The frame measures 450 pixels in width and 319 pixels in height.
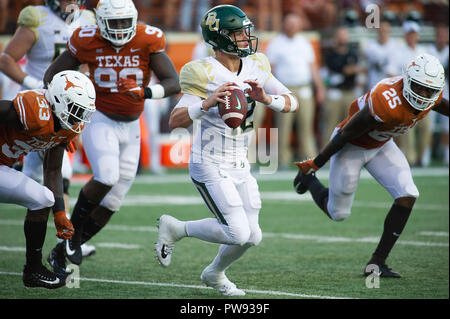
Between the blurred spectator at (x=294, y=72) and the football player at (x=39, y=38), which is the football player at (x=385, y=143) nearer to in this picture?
the football player at (x=39, y=38)

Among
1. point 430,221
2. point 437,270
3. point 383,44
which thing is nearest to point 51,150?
point 437,270

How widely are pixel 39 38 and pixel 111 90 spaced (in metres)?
1.11

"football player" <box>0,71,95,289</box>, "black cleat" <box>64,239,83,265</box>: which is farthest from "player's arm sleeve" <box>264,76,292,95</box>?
"black cleat" <box>64,239,83,265</box>

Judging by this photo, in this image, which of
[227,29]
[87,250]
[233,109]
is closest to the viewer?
[233,109]

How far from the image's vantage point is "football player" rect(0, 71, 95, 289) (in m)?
4.33

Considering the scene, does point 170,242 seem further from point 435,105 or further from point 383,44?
point 383,44

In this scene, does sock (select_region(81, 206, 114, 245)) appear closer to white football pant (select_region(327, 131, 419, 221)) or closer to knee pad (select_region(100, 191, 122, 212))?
knee pad (select_region(100, 191, 122, 212))

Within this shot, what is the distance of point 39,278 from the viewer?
4.56 metres

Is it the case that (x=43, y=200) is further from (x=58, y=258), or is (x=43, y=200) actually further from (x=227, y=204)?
(x=227, y=204)

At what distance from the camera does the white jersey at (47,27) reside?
6.19m

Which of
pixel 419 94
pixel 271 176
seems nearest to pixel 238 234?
pixel 419 94

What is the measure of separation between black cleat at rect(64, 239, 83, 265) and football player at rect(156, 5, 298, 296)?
82 cm
